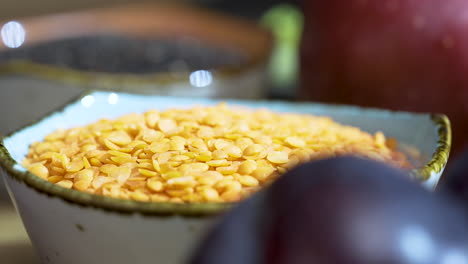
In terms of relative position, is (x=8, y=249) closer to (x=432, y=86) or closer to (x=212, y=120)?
(x=212, y=120)

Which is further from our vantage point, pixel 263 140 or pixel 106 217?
pixel 263 140

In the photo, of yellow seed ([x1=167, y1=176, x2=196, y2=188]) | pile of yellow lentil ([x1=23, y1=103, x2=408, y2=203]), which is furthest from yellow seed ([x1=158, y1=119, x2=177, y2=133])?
yellow seed ([x1=167, y1=176, x2=196, y2=188])

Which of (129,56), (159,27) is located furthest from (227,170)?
(159,27)

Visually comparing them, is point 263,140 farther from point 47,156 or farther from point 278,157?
point 47,156

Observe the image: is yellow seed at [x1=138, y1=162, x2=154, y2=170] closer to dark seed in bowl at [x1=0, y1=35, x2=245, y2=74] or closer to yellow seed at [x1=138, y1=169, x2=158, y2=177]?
yellow seed at [x1=138, y1=169, x2=158, y2=177]

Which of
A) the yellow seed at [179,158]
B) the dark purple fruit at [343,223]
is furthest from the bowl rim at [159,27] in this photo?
the dark purple fruit at [343,223]

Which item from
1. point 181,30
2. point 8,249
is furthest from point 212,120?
point 181,30

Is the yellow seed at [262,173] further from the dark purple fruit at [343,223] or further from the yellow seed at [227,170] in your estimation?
the dark purple fruit at [343,223]
